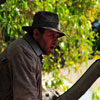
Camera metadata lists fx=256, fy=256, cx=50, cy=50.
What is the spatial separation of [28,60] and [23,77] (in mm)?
139

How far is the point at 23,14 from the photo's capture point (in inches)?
156

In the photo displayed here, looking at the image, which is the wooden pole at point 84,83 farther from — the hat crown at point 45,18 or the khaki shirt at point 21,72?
the hat crown at point 45,18

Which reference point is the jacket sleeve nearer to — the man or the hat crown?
the man

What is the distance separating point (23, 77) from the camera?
1.78 meters

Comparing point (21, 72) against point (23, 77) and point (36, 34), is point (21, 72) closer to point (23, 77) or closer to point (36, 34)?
point (23, 77)

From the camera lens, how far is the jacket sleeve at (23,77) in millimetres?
1757

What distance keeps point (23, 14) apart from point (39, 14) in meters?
1.88

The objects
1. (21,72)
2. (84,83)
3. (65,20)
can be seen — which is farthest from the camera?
(65,20)

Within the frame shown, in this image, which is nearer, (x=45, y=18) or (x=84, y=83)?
(x=84, y=83)

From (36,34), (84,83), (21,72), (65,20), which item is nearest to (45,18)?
(36,34)

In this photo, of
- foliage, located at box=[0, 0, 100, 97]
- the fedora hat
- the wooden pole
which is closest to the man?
the fedora hat

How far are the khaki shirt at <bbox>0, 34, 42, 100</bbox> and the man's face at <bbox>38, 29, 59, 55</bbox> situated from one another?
6 centimetres

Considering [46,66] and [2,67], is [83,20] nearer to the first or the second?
[46,66]

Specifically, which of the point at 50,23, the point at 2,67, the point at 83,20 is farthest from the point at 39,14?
the point at 83,20
